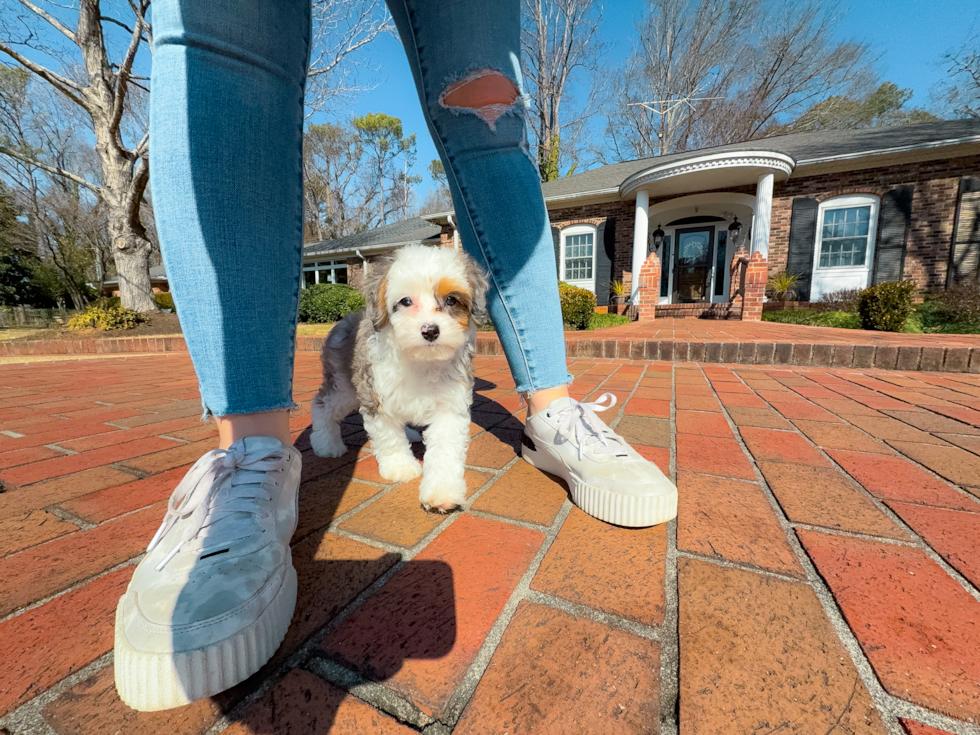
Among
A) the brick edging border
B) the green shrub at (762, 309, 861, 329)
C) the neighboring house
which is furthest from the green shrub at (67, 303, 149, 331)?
the green shrub at (762, 309, 861, 329)

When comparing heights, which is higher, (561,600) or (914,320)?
(914,320)

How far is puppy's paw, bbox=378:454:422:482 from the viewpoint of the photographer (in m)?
1.60

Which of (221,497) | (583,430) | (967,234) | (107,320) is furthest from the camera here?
(967,234)

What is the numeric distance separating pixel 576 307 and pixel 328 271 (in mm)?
18152

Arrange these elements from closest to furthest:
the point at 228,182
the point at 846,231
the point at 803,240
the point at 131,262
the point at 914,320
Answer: the point at 228,182 → the point at 914,320 → the point at 131,262 → the point at 846,231 → the point at 803,240

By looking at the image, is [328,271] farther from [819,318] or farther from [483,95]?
[483,95]

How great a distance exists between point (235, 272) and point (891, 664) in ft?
5.69

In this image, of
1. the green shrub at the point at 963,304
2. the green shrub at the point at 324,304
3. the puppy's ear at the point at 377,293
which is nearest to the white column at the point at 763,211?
the green shrub at the point at 963,304

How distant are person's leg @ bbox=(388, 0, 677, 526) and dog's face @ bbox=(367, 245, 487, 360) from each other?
0.12 m

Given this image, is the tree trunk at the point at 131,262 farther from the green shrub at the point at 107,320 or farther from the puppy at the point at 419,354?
the puppy at the point at 419,354

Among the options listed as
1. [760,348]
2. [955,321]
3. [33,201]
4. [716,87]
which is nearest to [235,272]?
[760,348]

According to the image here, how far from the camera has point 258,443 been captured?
1173 millimetres

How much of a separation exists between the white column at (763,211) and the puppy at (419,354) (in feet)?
40.3

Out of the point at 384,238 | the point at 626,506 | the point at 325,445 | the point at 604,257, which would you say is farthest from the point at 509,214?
the point at 384,238
